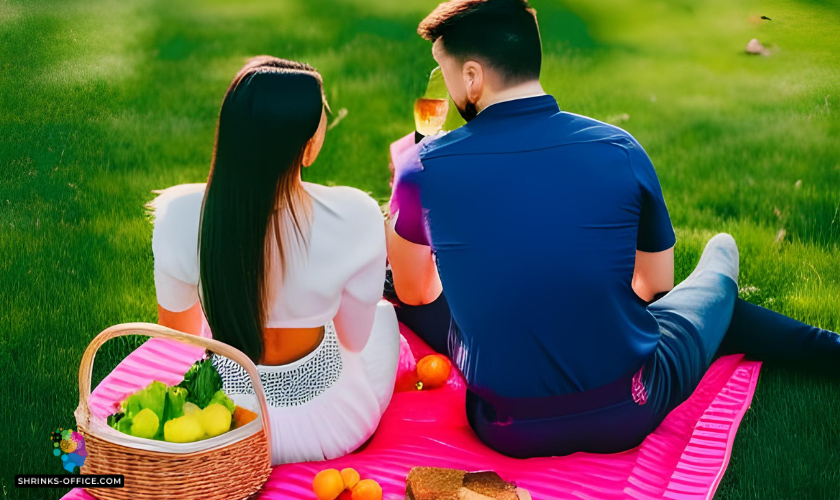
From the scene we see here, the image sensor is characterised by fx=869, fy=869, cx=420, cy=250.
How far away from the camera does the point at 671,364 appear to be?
10.5 ft

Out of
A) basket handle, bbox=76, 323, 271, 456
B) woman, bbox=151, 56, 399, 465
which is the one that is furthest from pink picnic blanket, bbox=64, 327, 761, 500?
basket handle, bbox=76, 323, 271, 456

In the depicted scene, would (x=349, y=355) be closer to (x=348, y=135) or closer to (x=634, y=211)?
(x=634, y=211)

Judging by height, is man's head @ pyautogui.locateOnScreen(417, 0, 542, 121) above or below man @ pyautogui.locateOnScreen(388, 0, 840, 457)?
above

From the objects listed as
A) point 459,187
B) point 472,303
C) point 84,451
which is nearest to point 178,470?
point 84,451

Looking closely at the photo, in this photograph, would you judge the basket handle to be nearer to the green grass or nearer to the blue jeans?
the green grass

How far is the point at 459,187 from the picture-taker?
9.12ft

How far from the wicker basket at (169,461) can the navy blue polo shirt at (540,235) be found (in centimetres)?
78

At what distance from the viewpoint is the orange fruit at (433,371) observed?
12.3 ft

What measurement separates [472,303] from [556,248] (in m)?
0.34

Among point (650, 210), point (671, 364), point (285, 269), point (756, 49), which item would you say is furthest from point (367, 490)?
point (756, 49)

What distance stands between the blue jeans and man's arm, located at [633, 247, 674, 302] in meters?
0.17

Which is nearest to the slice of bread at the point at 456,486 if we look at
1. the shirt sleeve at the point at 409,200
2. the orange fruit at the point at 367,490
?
the orange fruit at the point at 367,490

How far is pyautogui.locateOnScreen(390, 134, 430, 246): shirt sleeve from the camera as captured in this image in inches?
113

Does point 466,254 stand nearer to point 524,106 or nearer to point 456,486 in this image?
point 524,106
